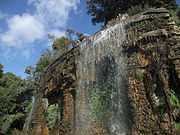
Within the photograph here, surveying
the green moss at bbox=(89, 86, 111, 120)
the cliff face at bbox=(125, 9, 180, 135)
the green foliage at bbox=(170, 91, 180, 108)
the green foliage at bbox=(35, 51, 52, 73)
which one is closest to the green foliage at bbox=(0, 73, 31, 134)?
the green foliage at bbox=(35, 51, 52, 73)

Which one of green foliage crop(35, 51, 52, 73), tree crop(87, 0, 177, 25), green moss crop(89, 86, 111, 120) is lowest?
green moss crop(89, 86, 111, 120)

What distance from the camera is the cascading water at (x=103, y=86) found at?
43.2 feet

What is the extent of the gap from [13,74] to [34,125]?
23.2 meters

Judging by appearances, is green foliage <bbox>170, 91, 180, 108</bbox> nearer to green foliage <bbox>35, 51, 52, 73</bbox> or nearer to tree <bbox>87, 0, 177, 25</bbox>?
tree <bbox>87, 0, 177, 25</bbox>

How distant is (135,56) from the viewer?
12430mm

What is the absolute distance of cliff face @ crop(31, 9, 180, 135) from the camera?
11.7m

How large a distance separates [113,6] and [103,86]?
40.2 ft

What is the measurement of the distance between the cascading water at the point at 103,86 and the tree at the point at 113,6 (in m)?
8.89

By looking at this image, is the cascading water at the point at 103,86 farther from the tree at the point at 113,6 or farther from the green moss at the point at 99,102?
the tree at the point at 113,6

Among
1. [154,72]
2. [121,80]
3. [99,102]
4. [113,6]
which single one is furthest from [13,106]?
[154,72]

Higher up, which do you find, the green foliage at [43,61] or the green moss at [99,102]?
the green foliage at [43,61]

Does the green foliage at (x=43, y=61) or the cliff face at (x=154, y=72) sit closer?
the cliff face at (x=154, y=72)

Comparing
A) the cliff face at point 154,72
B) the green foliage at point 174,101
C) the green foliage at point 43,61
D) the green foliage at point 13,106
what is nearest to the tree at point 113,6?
the green foliage at point 43,61

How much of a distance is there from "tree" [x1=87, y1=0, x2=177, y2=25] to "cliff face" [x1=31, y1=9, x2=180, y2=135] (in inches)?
352
